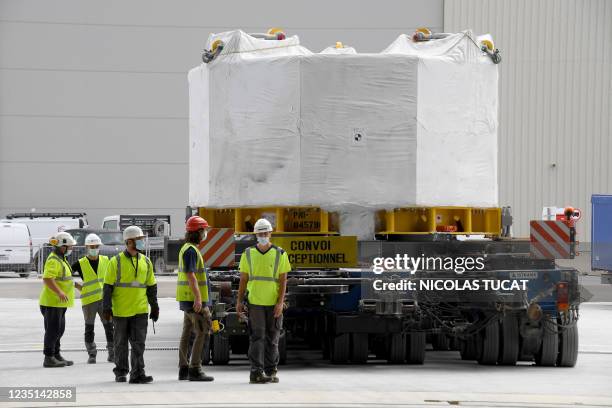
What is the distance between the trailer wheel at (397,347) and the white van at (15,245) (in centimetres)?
2442

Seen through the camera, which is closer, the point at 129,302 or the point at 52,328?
the point at 129,302

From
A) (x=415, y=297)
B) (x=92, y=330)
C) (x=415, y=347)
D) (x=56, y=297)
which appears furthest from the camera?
(x=92, y=330)

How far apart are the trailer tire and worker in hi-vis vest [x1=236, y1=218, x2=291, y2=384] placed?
3162mm

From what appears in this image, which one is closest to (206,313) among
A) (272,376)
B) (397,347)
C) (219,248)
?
(272,376)

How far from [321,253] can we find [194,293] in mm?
2173

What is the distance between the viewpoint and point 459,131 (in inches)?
643

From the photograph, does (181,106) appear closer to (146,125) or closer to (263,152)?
(146,125)

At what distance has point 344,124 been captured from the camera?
627 inches

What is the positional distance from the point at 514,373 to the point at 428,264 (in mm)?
1605

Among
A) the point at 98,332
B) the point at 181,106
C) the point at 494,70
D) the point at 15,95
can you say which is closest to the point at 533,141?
the point at 181,106

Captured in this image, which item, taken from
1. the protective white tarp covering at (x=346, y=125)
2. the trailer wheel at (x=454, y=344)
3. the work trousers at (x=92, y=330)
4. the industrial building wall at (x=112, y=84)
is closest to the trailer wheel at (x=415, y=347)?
the protective white tarp covering at (x=346, y=125)

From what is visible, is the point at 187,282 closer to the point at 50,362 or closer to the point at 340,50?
the point at 50,362

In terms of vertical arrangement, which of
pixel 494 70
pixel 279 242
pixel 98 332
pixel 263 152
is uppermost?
pixel 494 70

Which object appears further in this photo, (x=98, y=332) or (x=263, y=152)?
(x=98, y=332)
